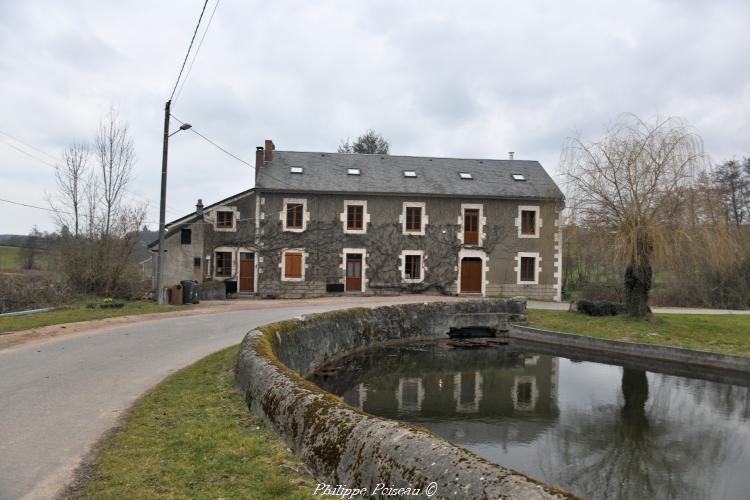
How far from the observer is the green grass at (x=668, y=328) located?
13820mm

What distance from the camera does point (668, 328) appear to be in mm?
15375

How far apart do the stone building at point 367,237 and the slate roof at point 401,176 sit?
10 centimetres

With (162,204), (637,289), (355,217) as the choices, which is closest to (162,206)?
(162,204)

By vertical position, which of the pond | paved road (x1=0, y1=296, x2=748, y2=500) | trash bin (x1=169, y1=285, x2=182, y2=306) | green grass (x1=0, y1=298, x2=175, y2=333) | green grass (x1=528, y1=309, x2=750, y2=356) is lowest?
the pond

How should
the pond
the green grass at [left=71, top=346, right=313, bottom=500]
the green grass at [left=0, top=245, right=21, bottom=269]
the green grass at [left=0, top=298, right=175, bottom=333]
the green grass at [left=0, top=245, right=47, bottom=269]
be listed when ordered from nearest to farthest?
1. the green grass at [left=71, top=346, right=313, bottom=500]
2. the pond
3. the green grass at [left=0, top=298, right=175, bottom=333]
4. the green grass at [left=0, top=245, right=47, bottom=269]
5. the green grass at [left=0, top=245, right=21, bottom=269]

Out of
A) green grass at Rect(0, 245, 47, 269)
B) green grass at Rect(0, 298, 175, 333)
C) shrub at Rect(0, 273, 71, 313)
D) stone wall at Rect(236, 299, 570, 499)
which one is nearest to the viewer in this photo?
stone wall at Rect(236, 299, 570, 499)

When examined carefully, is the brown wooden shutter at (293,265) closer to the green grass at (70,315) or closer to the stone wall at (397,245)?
the stone wall at (397,245)

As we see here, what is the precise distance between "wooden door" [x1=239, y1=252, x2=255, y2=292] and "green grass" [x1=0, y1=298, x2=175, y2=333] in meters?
6.49

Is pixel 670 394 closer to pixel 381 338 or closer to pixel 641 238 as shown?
pixel 641 238

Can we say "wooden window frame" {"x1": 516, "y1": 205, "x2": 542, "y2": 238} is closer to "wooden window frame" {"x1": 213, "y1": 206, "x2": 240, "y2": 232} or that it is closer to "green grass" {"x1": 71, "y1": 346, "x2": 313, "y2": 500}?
"wooden window frame" {"x1": 213, "y1": 206, "x2": 240, "y2": 232}

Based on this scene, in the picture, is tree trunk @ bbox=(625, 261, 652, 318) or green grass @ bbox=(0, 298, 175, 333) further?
tree trunk @ bbox=(625, 261, 652, 318)

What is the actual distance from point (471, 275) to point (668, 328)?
9.66 meters

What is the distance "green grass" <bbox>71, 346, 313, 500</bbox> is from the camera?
361 cm

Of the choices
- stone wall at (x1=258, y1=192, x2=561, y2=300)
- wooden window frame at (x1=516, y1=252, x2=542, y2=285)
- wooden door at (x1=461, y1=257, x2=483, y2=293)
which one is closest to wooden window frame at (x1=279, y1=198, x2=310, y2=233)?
stone wall at (x1=258, y1=192, x2=561, y2=300)
